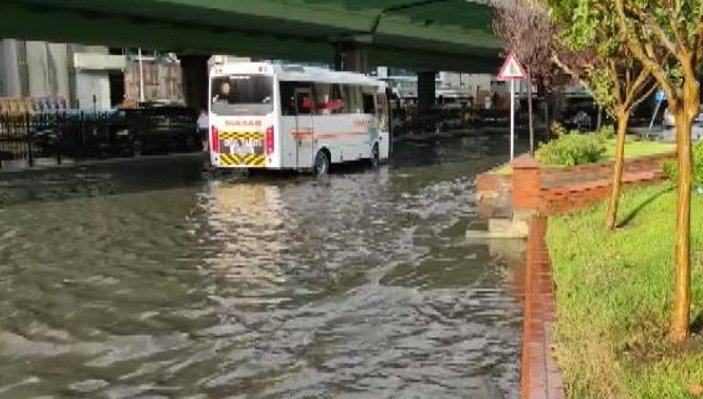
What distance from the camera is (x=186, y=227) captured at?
51.2 ft

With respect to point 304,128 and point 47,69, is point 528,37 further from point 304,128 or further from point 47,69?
point 47,69

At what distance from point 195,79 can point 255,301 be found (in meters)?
40.7

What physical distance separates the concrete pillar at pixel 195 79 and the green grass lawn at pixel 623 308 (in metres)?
38.8

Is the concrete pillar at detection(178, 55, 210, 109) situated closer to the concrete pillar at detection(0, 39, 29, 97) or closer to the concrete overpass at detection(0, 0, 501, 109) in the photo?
the concrete overpass at detection(0, 0, 501, 109)

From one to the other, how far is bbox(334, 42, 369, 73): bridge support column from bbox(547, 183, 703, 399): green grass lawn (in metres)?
30.1

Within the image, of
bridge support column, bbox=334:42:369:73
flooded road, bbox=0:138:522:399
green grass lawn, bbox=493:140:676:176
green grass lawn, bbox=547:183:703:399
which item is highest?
bridge support column, bbox=334:42:369:73

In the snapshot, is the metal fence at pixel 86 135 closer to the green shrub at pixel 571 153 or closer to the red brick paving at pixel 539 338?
the green shrub at pixel 571 153

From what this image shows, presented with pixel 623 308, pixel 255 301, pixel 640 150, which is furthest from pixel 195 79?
pixel 623 308

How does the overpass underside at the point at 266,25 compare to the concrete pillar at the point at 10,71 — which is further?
the concrete pillar at the point at 10,71

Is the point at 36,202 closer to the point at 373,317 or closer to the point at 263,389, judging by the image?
the point at 373,317

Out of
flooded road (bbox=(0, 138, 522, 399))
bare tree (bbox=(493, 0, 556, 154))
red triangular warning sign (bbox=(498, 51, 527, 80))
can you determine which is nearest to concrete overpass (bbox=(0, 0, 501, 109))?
bare tree (bbox=(493, 0, 556, 154))

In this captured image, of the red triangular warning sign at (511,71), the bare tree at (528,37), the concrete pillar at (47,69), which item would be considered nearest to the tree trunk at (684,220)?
the red triangular warning sign at (511,71)

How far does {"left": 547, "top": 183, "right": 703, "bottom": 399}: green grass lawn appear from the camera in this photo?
5.70 meters

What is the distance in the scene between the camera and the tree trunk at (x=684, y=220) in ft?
21.0
